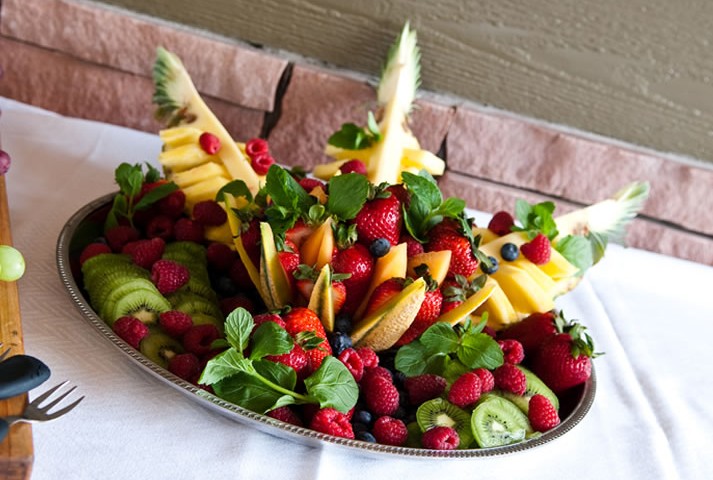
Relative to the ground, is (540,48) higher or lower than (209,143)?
higher

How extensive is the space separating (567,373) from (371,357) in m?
0.22

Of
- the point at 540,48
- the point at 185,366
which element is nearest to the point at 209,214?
the point at 185,366

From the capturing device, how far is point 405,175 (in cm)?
76

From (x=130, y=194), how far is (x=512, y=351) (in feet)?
1.52

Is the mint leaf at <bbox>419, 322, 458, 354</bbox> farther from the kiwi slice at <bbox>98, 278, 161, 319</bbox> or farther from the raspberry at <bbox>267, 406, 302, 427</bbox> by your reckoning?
the kiwi slice at <bbox>98, 278, 161, 319</bbox>

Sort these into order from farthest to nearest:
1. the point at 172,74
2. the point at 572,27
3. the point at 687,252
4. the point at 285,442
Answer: the point at 687,252, the point at 572,27, the point at 172,74, the point at 285,442

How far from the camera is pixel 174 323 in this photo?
2.28 ft

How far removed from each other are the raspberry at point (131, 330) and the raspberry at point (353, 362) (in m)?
0.18

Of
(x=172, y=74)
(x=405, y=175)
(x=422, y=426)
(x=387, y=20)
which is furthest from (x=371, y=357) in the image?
(x=387, y=20)

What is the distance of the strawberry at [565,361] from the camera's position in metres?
0.78

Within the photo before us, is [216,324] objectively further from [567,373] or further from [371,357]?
[567,373]

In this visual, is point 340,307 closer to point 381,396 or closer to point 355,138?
point 381,396

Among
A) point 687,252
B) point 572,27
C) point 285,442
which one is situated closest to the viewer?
point 285,442

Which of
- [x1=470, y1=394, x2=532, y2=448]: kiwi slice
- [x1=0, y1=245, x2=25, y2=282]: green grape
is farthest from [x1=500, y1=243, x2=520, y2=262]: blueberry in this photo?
[x1=0, y1=245, x2=25, y2=282]: green grape
